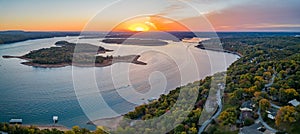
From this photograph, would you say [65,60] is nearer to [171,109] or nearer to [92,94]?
[92,94]

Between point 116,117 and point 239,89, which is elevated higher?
point 239,89

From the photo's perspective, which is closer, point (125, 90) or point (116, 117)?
point (116, 117)

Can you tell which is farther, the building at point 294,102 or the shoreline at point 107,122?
the shoreline at point 107,122

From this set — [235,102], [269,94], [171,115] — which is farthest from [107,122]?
[269,94]

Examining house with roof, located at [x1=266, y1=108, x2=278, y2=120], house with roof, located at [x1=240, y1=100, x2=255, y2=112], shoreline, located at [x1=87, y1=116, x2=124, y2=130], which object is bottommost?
shoreline, located at [x1=87, y1=116, x2=124, y2=130]

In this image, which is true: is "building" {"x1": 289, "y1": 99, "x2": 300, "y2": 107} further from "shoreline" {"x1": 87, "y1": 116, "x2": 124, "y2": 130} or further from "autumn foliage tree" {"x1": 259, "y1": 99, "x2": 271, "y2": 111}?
"shoreline" {"x1": 87, "y1": 116, "x2": 124, "y2": 130}

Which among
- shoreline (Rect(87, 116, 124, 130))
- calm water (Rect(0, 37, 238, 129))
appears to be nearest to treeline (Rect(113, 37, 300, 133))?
shoreline (Rect(87, 116, 124, 130))

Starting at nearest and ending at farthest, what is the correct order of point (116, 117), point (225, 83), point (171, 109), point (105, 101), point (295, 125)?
point (295, 125), point (171, 109), point (116, 117), point (105, 101), point (225, 83)

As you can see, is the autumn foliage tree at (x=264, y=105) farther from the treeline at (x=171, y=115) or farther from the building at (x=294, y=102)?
the treeline at (x=171, y=115)

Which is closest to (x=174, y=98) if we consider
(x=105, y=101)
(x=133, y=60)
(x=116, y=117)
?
(x=116, y=117)

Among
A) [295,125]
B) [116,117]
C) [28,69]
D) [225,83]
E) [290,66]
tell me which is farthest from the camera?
[28,69]

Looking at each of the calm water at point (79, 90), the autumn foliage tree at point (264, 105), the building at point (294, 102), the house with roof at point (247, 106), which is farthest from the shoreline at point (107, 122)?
the building at point (294, 102)
